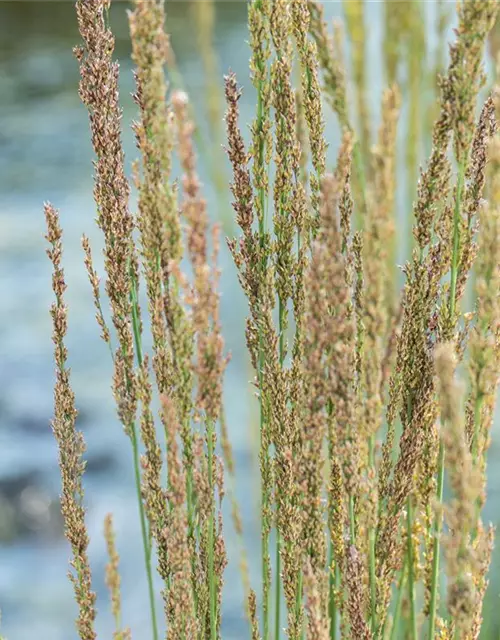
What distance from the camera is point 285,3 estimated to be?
1.36 metres

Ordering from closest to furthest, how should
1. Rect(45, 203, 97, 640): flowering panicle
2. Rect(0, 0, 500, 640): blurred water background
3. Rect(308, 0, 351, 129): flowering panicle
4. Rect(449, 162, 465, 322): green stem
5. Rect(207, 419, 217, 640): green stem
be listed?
Rect(308, 0, 351, 129): flowering panicle → Rect(449, 162, 465, 322): green stem → Rect(207, 419, 217, 640): green stem → Rect(45, 203, 97, 640): flowering panicle → Rect(0, 0, 500, 640): blurred water background

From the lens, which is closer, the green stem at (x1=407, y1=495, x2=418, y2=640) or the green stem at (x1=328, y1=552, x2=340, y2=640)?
the green stem at (x1=407, y1=495, x2=418, y2=640)

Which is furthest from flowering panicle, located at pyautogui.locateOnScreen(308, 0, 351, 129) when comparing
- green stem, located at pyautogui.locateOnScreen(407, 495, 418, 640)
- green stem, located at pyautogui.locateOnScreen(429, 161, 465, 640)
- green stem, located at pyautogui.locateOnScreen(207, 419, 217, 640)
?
green stem, located at pyautogui.locateOnScreen(407, 495, 418, 640)

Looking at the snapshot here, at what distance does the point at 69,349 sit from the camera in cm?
582

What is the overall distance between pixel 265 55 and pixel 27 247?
5565 millimetres

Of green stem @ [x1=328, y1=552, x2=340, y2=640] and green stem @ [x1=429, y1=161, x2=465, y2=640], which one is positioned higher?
green stem @ [x1=429, y1=161, x2=465, y2=640]

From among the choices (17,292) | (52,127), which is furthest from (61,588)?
(52,127)

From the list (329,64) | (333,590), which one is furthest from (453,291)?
(333,590)

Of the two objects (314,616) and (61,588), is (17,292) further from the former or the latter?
(314,616)

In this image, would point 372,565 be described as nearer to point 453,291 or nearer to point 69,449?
point 453,291

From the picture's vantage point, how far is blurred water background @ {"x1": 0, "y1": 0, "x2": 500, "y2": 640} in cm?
423

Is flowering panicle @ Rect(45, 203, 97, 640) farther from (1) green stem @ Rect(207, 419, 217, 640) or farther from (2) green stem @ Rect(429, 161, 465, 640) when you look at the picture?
(2) green stem @ Rect(429, 161, 465, 640)

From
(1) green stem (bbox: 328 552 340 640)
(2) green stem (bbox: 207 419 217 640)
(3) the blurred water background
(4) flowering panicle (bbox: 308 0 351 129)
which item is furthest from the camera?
(3) the blurred water background

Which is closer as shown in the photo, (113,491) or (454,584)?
(454,584)
